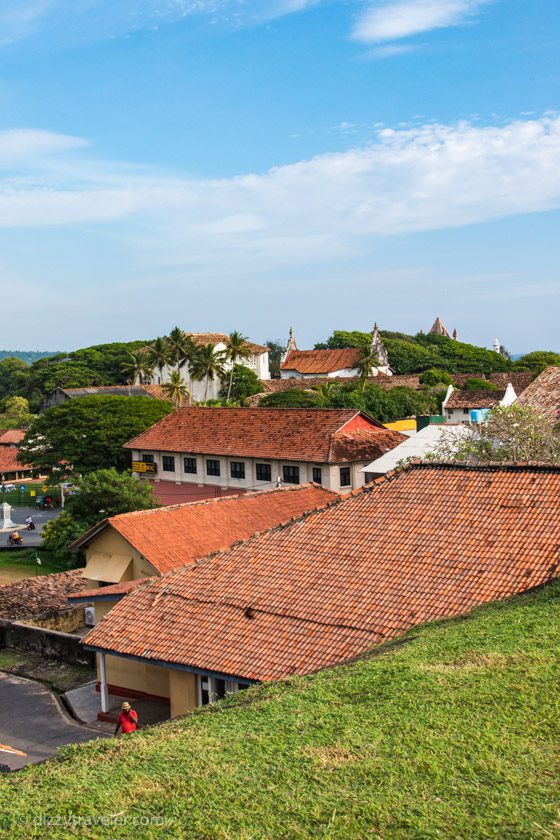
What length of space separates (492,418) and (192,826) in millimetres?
22810

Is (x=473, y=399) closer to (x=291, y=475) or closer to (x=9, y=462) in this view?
(x=291, y=475)

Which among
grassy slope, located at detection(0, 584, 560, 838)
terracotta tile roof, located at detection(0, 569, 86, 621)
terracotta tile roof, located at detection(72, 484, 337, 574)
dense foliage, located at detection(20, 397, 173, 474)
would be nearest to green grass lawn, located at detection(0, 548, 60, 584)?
terracotta tile roof, located at detection(0, 569, 86, 621)

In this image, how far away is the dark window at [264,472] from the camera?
141ft

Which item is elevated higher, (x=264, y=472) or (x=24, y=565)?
(x=264, y=472)

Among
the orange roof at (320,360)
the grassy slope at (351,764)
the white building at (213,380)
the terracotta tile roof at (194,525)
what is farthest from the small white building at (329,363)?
the grassy slope at (351,764)

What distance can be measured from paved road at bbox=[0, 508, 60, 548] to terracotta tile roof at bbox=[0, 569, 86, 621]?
39.9ft

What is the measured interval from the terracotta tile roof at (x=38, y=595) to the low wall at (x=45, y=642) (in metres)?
1.95

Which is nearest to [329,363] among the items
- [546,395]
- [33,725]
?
[546,395]

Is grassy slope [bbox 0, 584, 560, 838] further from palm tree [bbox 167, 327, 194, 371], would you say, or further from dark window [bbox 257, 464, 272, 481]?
palm tree [bbox 167, 327, 194, 371]

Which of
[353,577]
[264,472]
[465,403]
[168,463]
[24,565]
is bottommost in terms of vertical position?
[24,565]

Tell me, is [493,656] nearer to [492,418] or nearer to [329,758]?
[329,758]

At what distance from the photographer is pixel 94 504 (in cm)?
3838

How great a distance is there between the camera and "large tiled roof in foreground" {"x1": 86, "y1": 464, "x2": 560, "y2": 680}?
15.1m

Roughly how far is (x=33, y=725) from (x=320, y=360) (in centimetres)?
10583
